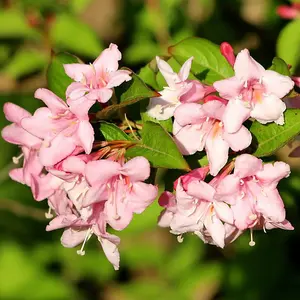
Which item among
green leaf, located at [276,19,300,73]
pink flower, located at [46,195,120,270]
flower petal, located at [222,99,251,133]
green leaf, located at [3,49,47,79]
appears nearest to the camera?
flower petal, located at [222,99,251,133]

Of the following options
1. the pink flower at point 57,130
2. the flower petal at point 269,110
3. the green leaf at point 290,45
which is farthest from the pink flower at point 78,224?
the green leaf at point 290,45

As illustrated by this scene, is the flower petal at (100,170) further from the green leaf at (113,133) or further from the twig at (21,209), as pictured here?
the twig at (21,209)

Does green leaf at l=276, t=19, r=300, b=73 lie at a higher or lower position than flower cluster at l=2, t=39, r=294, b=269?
lower

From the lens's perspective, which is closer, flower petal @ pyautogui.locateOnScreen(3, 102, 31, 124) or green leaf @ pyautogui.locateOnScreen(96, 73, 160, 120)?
green leaf @ pyautogui.locateOnScreen(96, 73, 160, 120)

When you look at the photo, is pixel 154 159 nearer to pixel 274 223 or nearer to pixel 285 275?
pixel 274 223

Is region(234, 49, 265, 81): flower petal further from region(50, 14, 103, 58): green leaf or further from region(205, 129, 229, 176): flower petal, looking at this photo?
region(50, 14, 103, 58): green leaf

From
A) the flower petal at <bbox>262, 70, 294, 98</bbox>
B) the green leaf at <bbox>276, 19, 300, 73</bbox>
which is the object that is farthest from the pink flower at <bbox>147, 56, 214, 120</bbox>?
the green leaf at <bbox>276, 19, 300, 73</bbox>

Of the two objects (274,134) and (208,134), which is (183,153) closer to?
(208,134)
